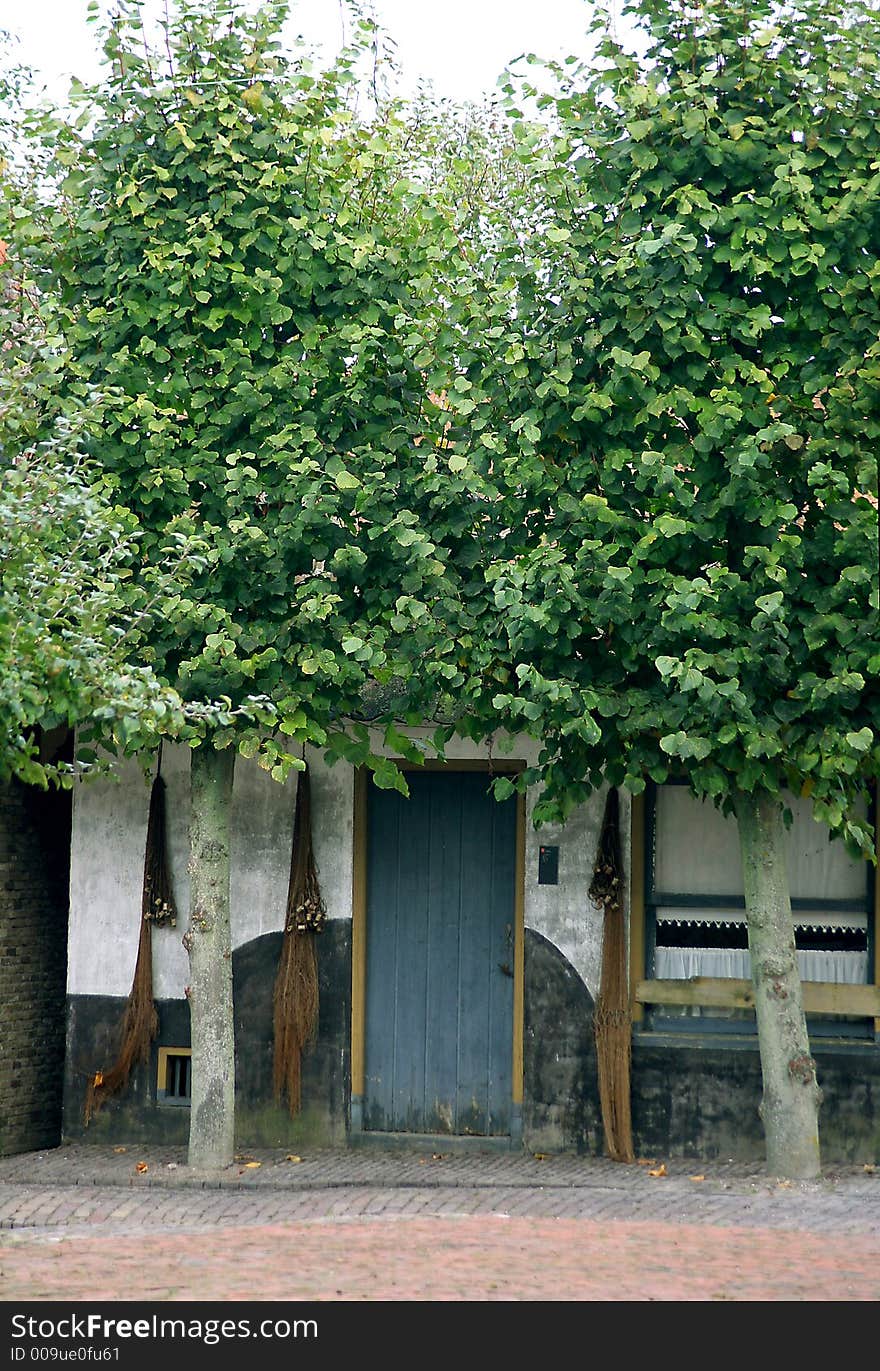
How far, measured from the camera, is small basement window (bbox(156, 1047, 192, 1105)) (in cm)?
1214

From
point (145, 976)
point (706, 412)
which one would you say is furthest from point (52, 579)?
point (145, 976)

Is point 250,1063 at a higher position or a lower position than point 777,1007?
lower

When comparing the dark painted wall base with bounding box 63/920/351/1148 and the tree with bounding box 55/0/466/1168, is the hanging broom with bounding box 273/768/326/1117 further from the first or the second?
the tree with bounding box 55/0/466/1168

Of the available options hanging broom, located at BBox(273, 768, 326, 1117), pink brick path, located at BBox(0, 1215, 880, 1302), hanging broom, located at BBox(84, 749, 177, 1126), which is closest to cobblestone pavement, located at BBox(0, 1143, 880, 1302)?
pink brick path, located at BBox(0, 1215, 880, 1302)

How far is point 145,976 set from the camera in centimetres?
1209

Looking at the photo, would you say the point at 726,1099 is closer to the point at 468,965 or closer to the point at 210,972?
the point at 468,965

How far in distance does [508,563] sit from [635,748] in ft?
4.62

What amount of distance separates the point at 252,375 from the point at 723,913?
16.7 feet

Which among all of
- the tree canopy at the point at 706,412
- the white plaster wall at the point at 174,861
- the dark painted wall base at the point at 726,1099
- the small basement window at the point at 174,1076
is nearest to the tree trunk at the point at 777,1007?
the tree canopy at the point at 706,412

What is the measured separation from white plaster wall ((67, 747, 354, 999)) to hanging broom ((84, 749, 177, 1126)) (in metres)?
0.09
